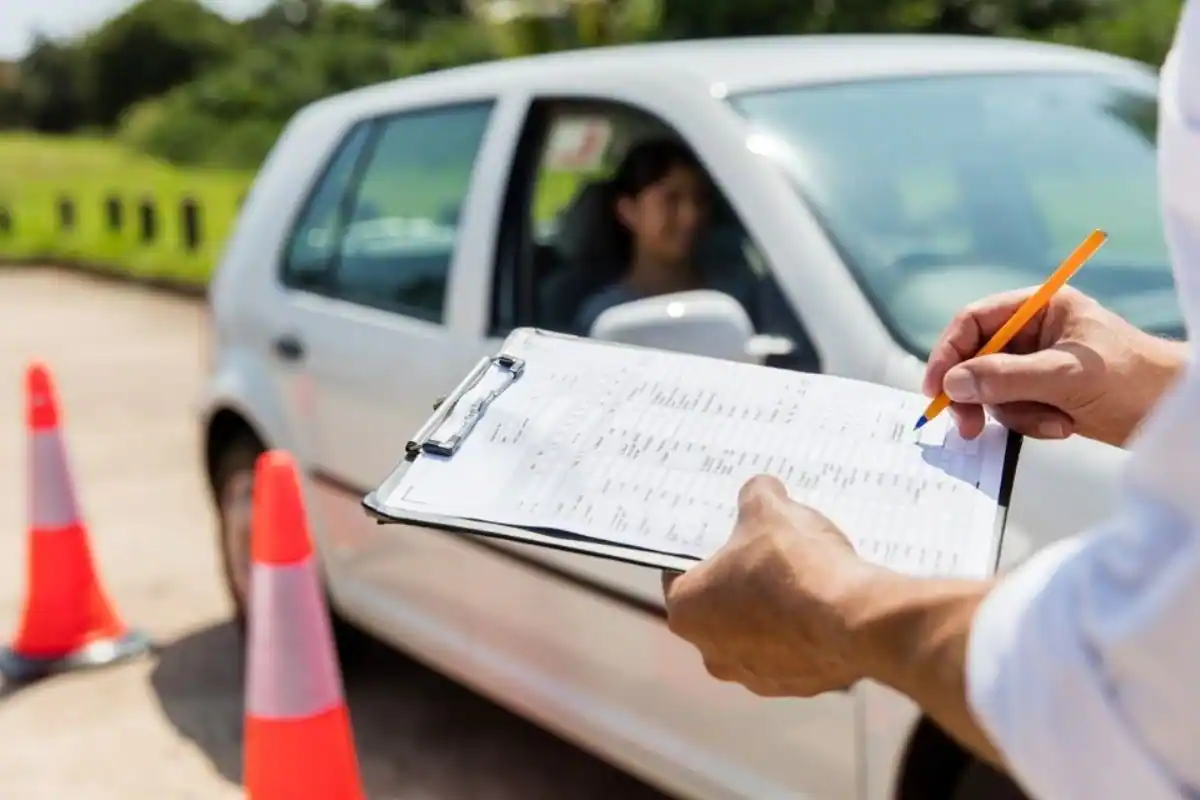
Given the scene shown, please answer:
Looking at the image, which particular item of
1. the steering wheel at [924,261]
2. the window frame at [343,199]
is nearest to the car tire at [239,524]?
the window frame at [343,199]

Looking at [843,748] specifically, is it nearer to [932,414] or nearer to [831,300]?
[831,300]

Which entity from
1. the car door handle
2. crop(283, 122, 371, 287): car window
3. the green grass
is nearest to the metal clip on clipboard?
the car door handle

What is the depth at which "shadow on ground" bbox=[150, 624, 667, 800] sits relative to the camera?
364 cm

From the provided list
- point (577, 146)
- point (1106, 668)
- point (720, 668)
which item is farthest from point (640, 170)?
point (1106, 668)

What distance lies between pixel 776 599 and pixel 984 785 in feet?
4.12

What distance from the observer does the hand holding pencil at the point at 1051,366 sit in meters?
1.49

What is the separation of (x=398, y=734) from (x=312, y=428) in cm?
85

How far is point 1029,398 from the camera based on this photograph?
1510 mm

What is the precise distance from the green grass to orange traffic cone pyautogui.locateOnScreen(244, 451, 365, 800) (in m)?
10.3

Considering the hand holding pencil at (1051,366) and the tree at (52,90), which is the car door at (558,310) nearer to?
the hand holding pencil at (1051,366)

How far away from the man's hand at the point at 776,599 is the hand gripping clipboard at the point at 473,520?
0.06m

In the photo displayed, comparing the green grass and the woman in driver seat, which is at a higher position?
the woman in driver seat

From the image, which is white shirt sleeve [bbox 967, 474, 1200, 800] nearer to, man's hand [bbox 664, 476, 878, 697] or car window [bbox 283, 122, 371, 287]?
man's hand [bbox 664, 476, 878, 697]

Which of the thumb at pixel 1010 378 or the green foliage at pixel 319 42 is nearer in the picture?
the thumb at pixel 1010 378
